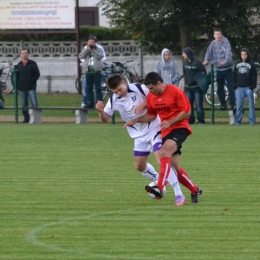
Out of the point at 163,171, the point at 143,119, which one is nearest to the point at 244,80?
the point at 143,119

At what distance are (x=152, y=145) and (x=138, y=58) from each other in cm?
2315

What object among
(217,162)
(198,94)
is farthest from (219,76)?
(217,162)

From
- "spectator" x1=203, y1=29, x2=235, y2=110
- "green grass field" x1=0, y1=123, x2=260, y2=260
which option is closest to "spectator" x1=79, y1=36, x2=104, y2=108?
"spectator" x1=203, y1=29, x2=235, y2=110

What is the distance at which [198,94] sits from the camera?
2172 cm

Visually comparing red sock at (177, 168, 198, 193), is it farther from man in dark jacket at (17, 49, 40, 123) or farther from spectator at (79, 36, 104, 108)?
man in dark jacket at (17, 49, 40, 123)

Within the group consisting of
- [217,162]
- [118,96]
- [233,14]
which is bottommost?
[217,162]

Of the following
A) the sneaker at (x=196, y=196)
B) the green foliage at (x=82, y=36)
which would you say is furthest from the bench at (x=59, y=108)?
the green foliage at (x=82, y=36)

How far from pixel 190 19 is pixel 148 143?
64.7ft

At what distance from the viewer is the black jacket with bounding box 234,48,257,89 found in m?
21.2

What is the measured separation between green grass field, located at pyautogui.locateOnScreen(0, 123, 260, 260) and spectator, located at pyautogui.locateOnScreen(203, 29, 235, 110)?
3.84 meters

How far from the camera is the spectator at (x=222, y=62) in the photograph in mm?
21672

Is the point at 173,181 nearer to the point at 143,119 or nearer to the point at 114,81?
the point at 143,119

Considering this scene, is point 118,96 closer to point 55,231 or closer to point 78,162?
point 55,231

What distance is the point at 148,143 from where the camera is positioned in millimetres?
11023
